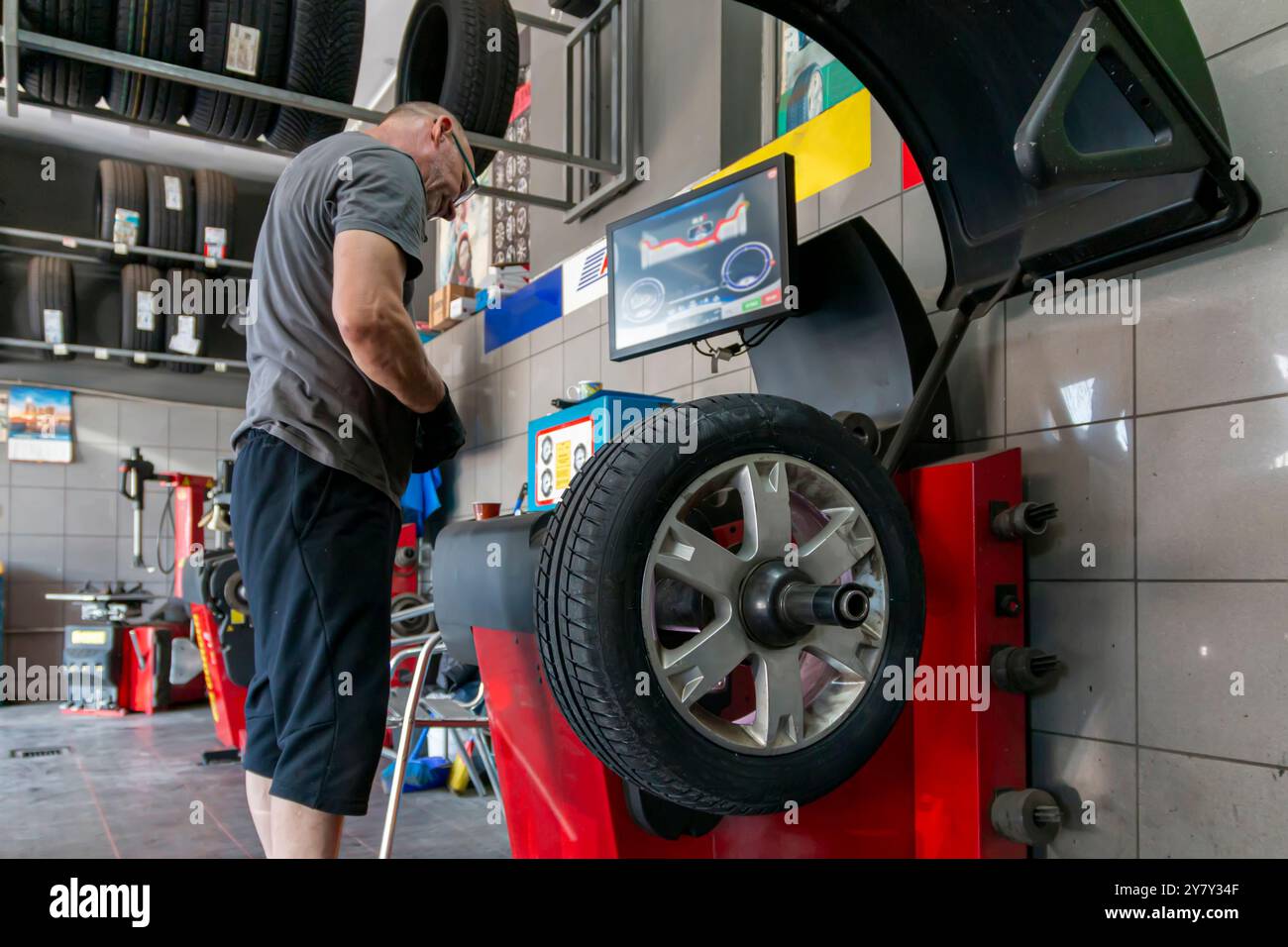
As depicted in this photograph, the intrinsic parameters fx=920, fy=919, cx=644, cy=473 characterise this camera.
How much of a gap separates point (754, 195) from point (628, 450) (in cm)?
122

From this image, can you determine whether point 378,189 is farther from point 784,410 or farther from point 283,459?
point 784,410

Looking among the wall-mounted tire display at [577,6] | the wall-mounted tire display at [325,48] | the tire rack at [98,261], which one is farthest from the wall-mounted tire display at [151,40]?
the tire rack at [98,261]

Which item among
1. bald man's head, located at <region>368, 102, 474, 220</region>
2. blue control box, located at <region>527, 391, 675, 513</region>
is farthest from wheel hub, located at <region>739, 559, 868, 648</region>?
blue control box, located at <region>527, 391, 675, 513</region>

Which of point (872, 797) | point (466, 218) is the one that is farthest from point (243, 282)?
point (872, 797)

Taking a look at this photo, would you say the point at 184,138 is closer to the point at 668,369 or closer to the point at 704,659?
the point at 668,369

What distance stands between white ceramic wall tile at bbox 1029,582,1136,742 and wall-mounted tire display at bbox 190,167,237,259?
587 cm

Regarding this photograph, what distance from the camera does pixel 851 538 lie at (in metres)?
1.35

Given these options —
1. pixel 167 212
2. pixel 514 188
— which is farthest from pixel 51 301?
pixel 514 188

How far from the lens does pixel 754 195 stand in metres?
2.23

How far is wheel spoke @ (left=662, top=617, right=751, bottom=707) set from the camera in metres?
1.21

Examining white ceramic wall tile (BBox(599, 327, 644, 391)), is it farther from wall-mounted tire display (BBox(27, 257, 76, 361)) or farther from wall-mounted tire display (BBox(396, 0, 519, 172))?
wall-mounted tire display (BBox(27, 257, 76, 361))

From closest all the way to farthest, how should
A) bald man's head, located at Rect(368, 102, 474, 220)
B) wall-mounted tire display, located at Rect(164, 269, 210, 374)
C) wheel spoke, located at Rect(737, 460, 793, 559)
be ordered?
wheel spoke, located at Rect(737, 460, 793, 559) < bald man's head, located at Rect(368, 102, 474, 220) < wall-mounted tire display, located at Rect(164, 269, 210, 374)

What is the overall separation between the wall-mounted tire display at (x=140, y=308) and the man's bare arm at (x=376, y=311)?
18.5 feet

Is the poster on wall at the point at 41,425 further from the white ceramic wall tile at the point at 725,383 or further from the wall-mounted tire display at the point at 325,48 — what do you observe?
the white ceramic wall tile at the point at 725,383
